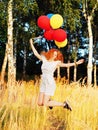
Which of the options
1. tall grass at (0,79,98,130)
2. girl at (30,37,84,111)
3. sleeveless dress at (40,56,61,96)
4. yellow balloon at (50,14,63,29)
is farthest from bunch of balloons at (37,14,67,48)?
tall grass at (0,79,98,130)

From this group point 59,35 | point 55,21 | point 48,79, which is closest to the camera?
point 48,79

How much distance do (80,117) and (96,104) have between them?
620mm

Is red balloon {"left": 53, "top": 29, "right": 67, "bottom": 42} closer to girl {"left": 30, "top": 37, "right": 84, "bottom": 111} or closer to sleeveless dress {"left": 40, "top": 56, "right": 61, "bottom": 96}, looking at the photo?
girl {"left": 30, "top": 37, "right": 84, "bottom": 111}

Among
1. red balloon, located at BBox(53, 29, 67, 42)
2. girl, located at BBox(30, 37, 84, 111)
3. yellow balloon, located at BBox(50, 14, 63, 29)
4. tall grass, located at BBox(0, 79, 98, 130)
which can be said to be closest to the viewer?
tall grass, located at BBox(0, 79, 98, 130)

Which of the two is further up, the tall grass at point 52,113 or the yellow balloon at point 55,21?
the yellow balloon at point 55,21

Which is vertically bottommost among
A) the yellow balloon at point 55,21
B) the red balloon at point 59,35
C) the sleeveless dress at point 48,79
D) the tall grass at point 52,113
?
the tall grass at point 52,113

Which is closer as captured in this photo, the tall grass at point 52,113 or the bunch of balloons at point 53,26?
the tall grass at point 52,113

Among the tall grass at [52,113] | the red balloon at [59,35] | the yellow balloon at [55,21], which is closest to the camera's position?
the tall grass at [52,113]

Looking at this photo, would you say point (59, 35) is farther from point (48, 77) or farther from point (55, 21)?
point (48, 77)

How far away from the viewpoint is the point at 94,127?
6.24 m

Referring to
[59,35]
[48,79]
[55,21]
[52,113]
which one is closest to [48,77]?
[48,79]

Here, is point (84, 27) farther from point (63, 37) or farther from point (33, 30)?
point (63, 37)

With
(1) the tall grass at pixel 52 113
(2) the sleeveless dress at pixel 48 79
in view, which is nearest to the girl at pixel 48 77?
(2) the sleeveless dress at pixel 48 79

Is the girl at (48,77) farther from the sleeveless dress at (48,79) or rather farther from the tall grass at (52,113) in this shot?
the tall grass at (52,113)
